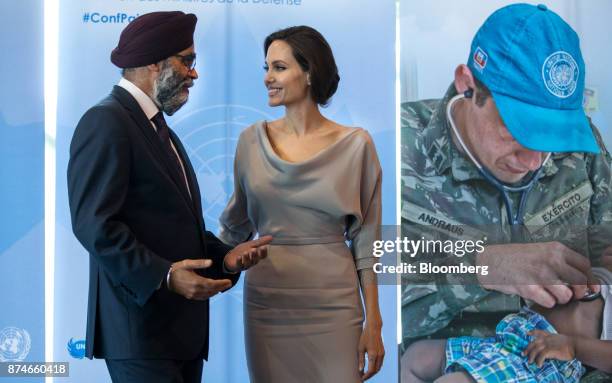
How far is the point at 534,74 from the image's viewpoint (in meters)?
4.35

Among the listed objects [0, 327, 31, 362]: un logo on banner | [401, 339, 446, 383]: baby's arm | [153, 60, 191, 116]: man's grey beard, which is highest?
[153, 60, 191, 116]: man's grey beard

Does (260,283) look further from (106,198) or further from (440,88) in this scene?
(440,88)

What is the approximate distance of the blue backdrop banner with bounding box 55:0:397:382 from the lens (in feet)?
13.7

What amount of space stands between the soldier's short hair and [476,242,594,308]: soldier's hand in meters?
0.81

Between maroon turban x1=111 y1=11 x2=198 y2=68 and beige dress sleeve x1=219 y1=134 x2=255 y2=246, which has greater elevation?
maroon turban x1=111 y1=11 x2=198 y2=68

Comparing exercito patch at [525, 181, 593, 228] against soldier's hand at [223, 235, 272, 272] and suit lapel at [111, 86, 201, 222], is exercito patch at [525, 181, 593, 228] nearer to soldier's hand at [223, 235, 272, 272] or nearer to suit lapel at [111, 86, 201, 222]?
soldier's hand at [223, 235, 272, 272]

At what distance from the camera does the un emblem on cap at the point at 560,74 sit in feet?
14.3

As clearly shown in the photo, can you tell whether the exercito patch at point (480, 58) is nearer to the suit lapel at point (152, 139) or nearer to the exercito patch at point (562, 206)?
the exercito patch at point (562, 206)

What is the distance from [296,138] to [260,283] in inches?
22.9

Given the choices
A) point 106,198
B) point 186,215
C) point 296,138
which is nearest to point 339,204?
point 296,138

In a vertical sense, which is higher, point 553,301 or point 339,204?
point 339,204

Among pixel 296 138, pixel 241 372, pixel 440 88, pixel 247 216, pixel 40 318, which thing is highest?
pixel 440 88

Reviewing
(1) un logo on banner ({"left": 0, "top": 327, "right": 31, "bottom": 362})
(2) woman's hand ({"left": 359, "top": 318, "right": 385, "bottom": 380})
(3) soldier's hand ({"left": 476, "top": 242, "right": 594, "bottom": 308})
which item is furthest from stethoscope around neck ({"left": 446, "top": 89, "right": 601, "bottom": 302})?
(1) un logo on banner ({"left": 0, "top": 327, "right": 31, "bottom": 362})

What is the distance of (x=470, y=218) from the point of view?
14.5ft
